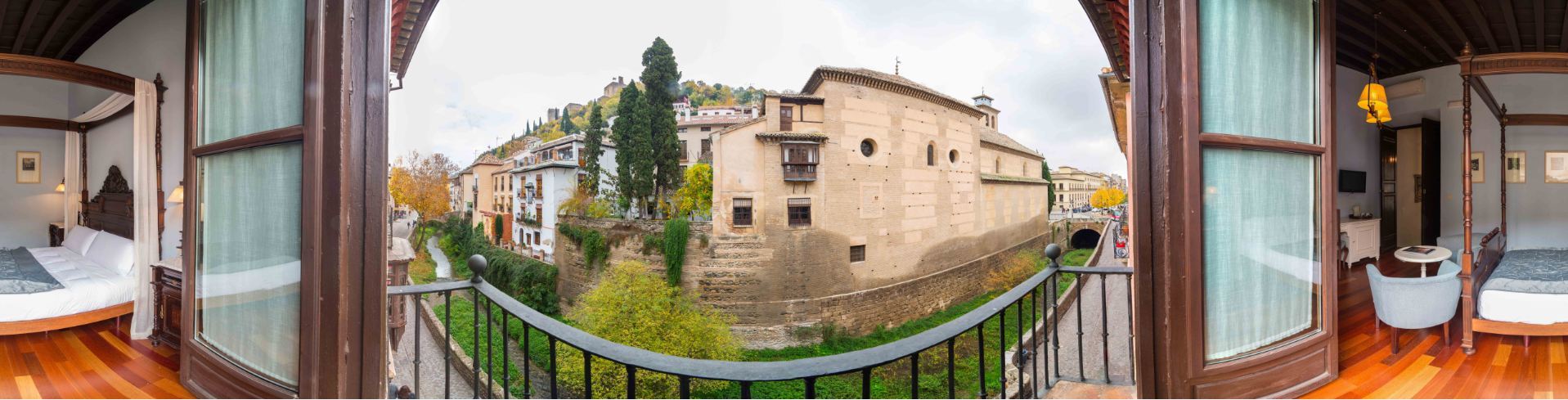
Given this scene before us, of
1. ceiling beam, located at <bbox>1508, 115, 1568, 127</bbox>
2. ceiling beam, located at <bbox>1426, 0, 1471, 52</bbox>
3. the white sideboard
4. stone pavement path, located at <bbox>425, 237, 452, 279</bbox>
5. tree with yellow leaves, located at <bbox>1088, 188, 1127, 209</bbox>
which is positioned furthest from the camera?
stone pavement path, located at <bbox>425, 237, 452, 279</bbox>

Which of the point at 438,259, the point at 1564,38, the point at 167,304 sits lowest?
the point at 438,259

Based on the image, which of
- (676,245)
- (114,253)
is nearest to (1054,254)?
(676,245)

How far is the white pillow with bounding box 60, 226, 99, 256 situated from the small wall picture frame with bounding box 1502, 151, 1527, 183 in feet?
35.1

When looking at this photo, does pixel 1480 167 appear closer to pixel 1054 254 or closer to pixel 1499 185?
pixel 1499 185

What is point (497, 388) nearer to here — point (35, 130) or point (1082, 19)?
point (35, 130)

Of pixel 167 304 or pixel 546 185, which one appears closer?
pixel 167 304

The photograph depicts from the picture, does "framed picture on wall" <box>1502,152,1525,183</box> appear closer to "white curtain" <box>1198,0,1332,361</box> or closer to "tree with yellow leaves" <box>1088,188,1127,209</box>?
"tree with yellow leaves" <box>1088,188,1127,209</box>

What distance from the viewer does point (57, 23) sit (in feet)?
9.66

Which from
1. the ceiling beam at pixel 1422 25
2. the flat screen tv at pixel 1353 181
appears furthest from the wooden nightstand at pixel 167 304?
the flat screen tv at pixel 1353 181

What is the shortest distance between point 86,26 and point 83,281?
5.83ft

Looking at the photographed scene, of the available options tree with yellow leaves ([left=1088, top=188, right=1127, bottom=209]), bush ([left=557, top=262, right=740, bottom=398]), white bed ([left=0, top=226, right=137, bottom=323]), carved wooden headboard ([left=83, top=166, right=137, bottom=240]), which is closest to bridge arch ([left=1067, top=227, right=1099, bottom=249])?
tree with yellow leaves ([left=1088, top=188, right=1127, bottom=209])

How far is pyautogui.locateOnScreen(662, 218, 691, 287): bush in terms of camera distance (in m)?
4.12

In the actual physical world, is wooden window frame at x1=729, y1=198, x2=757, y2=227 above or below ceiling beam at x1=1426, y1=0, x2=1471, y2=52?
below

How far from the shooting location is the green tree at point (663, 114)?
388 centimetres
